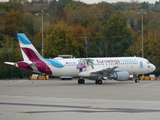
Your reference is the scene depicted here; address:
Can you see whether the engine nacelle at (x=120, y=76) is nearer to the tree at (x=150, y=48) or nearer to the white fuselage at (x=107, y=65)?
the white fuselage at (x=107, y=65)

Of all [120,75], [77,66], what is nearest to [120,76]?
[120,75]

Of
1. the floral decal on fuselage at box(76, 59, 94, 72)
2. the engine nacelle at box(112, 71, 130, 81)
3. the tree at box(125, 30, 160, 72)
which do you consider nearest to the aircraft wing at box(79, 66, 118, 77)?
the floral decal on fuselage at box(76, 59, 94, 72)

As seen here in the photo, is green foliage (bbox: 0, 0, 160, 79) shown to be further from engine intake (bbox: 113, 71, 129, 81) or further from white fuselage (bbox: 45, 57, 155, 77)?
engine intake (bbox: 113, 71, 129, 81)

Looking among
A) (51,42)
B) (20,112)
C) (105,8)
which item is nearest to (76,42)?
(51,42)

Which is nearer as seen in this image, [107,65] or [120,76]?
[120,76]

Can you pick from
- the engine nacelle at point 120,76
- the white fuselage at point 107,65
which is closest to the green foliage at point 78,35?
the white fuselage at point 107,65

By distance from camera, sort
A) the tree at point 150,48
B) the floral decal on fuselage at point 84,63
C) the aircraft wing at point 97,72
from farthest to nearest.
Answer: the tree at point 150,48 < the floral decal on fuselage at point 84,63 < the aircraft wing at point 97,72

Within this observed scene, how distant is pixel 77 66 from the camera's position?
50594 mm

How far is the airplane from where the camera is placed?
1937 inches

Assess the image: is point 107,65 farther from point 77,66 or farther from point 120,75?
point 77,66

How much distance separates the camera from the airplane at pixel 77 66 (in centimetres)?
4919

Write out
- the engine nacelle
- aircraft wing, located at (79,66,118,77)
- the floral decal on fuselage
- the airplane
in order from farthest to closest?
the floral decal on fuselage
aircraft wing, located at (79,66,118,77)
the engine nacelle
the airplane

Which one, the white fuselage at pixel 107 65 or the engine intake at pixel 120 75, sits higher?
the white fuselage at pixel 107 65

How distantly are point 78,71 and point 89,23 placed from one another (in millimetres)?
53251
